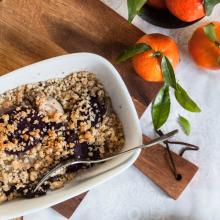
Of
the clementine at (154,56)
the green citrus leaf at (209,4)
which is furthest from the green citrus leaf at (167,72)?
the green citrus leaf at (209,4)

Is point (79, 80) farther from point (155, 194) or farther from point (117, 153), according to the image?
point (155, 194)

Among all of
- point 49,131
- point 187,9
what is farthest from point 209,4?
point 49,131

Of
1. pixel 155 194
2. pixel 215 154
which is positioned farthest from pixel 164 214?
pixel 215 154

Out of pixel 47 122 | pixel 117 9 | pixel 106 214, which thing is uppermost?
pixel 117 9

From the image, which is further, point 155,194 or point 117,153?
point 155,194

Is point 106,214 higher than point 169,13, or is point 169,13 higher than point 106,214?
point 169,13

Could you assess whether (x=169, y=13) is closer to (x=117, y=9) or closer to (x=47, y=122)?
(x=117, y=9)
